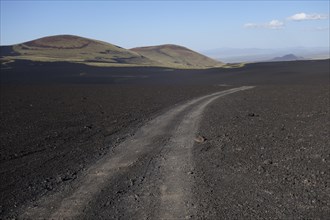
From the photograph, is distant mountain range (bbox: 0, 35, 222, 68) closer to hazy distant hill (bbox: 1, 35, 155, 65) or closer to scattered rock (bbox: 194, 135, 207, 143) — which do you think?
hazy distant hill (bbox: 1, 35, 155, 65)

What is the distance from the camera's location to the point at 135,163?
1233 cm

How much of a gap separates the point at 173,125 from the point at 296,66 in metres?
65.1

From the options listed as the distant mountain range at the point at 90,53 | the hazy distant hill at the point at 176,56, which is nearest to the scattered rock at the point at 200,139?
the distant mountain range at the point at 90,53

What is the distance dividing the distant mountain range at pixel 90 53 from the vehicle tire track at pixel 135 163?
90632mm

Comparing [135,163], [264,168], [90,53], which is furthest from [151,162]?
[90,53]

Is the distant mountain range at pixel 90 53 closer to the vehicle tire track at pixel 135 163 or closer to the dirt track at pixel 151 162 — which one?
the dirt track at pixel 151 162

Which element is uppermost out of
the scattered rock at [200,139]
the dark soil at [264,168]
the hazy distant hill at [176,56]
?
the hazy distant hill at [176,56]

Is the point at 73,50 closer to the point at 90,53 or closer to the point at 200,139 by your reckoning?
the point at 90,53

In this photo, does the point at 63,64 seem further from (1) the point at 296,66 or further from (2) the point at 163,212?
(2) the point at 163,212

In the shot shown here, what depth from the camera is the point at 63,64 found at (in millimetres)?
84125

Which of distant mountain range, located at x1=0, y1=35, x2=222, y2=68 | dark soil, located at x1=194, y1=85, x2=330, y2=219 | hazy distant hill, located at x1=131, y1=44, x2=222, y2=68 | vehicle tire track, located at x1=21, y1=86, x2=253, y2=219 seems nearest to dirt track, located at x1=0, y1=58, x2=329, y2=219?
dark soil, located at x1=194, y1=85, x2=330, y2=219

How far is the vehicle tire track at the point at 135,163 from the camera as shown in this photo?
8.60m

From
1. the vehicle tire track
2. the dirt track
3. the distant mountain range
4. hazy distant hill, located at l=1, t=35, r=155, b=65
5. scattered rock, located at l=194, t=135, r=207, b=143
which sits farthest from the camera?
hazy distant hill, located at l=1, t=35, r=155, b=65

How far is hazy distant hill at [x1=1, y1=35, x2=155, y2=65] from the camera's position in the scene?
117969mm
